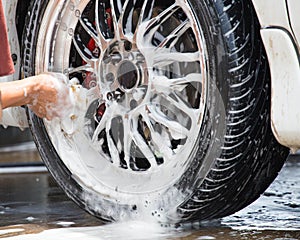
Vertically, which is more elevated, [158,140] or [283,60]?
[283,60]

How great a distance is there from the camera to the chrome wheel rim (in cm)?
263

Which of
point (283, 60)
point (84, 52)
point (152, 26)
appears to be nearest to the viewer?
point (283, 60)

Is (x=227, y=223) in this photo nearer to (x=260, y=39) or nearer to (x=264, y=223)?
(x=264, y=223)

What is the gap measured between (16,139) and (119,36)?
5.09 metres

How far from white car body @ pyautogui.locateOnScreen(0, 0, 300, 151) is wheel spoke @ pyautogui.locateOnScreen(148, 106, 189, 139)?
0.40 meters

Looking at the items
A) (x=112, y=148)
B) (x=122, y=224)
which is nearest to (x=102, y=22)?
(x=112, y=148)

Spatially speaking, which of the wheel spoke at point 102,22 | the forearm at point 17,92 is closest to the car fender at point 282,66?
the wheel spoke at point 102,22

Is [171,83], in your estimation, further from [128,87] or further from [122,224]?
[122,224]

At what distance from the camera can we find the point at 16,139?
7707 millimetres

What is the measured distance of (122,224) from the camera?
278 centimetres

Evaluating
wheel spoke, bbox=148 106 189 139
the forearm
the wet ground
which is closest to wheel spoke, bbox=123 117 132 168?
wheel spoke, bbox=148 106 189 139

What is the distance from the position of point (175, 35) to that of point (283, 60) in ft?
1.59

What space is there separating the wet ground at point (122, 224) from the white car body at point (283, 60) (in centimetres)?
47

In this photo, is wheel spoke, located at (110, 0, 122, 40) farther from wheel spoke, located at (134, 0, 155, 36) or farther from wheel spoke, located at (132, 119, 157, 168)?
wheel spoke, located at (132, 119, 157, 168)
